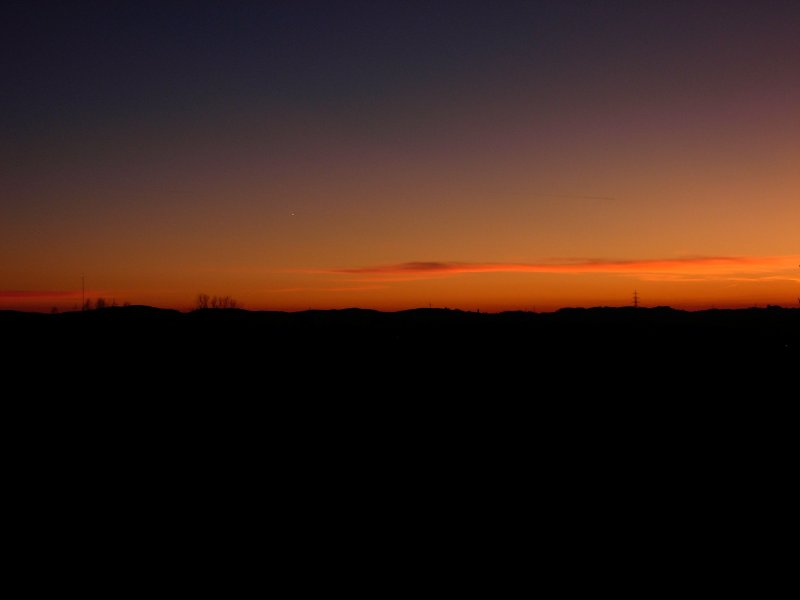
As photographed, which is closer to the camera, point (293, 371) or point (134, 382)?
point (134, 382)

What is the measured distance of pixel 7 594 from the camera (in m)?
6.99

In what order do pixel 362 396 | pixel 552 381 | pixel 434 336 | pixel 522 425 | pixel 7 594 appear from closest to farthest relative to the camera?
1. pixel 7 594
2. pixel 522 425
3. pixel 362 396
4. pixel 552 381
5. pixel 434 336

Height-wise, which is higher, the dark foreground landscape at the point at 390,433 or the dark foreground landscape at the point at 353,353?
the dark foreground landscape at the point at 353,353

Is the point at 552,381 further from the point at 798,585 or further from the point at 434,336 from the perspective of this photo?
the point at 434,336

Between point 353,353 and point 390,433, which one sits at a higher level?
point 353,353

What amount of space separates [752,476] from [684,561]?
435cm

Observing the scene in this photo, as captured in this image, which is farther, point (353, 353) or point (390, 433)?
point (353, 353)

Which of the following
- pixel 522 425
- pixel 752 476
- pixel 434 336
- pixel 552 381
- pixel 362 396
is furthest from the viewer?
pixel 434 336

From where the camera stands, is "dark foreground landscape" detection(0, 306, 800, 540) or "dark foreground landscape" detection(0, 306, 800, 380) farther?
"dark foreground landscape" detection(0, 306, 800, 380)

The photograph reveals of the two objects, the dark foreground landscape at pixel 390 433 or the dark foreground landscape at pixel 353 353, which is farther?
the dark foreground landscape at pixel 353 353

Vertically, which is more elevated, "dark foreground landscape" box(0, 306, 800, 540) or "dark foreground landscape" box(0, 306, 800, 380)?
"dark foreground landscape" box(0, 306, 800, 380)

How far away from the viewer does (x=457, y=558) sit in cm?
788

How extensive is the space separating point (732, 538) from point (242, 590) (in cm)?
645

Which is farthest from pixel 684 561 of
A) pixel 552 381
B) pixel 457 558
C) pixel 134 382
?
pixel 134 382
